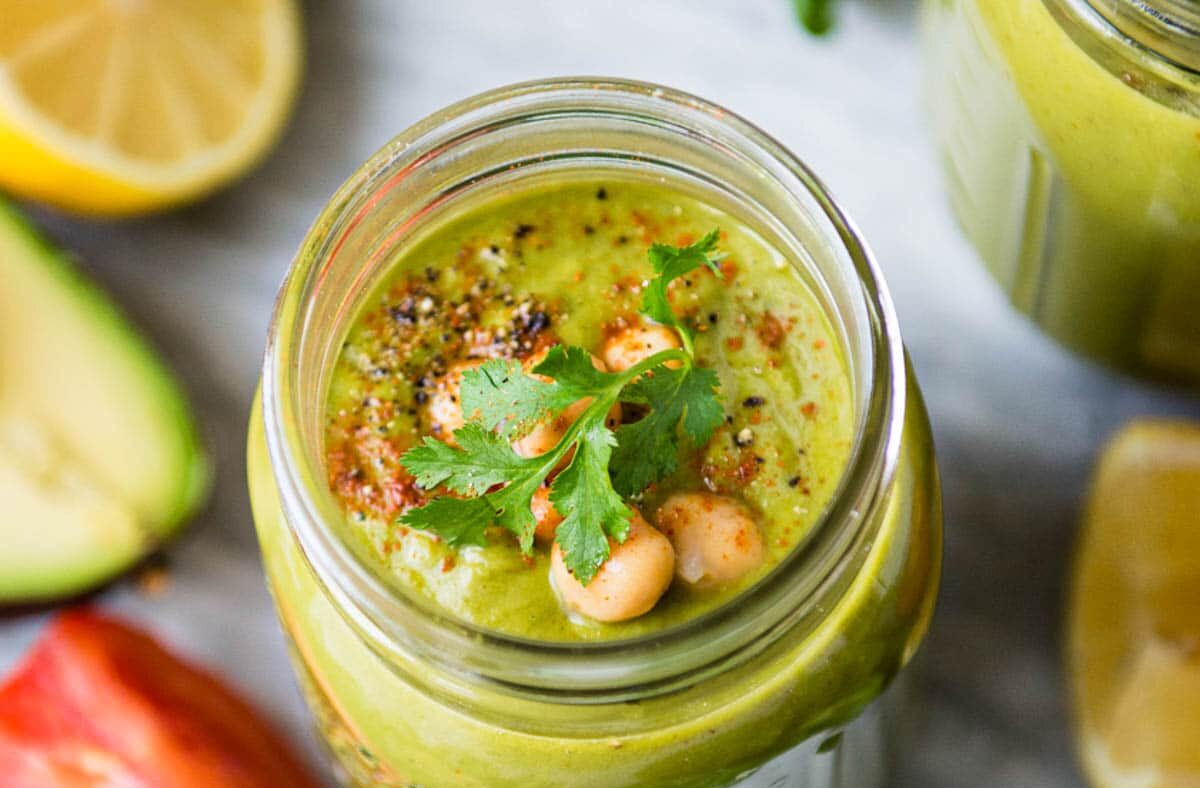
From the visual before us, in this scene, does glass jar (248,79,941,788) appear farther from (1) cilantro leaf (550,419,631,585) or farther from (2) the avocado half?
(2) the avocado half

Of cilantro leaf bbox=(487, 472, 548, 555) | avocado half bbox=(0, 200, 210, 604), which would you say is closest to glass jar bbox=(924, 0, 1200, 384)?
cilantro leaf bbox=(487, 472, 548, 555)

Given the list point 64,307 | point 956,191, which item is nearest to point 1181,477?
point 956,191

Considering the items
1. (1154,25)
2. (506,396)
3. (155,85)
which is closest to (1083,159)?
(1154,25)

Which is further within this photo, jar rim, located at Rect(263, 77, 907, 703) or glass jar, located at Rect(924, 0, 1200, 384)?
glass jar, located at Rect(924, 0, 1200, 384)

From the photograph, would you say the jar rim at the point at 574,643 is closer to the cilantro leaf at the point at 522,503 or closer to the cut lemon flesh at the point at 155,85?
the cilantro leaf at the point at 522,503

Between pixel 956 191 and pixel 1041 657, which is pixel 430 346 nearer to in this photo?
pixel 956 191

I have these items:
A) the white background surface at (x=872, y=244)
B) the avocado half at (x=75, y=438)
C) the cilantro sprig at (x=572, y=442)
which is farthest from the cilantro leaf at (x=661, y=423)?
the avocado half at (x=75, y=438)

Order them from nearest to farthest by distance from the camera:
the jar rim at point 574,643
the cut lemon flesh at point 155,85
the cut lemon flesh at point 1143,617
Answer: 1. the jar rim at point 574,643
2. the cut lemon flesh at point 1143,617
3. the cut lemon flesh at point 155,85
